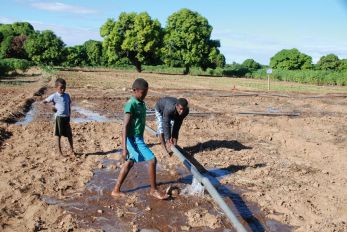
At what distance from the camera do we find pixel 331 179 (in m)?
6.43

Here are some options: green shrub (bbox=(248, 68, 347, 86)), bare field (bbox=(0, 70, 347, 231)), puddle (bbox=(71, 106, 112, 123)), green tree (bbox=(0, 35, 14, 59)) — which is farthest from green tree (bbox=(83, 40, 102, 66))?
bare field (bbox=(0, 70, 347, 231))

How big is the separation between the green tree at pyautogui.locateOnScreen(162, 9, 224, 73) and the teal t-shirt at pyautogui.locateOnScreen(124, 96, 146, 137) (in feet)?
167

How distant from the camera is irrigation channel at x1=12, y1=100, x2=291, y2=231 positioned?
4.47 metres

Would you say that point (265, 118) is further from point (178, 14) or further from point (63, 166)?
point (178, 14)

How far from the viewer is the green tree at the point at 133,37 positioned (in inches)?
2143

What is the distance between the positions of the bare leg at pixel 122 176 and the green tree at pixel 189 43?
167 ft

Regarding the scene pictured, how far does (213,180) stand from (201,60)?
5129 centimetres

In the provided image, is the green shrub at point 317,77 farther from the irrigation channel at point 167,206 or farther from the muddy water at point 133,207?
the muddy water at point 133,207

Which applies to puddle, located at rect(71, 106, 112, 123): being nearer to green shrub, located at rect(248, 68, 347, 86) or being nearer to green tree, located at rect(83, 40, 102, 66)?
green shrub, located at rect(248, 68, 347, 86)

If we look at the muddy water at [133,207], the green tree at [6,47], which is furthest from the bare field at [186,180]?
the green tree at [6,47]

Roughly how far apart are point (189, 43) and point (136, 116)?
52129 millimetres

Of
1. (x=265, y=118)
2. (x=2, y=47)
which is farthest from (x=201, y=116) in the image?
(x=2, y=47)

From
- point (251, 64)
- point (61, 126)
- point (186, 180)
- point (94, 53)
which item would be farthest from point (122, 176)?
point (251, 64)

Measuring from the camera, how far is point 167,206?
16.6ft
